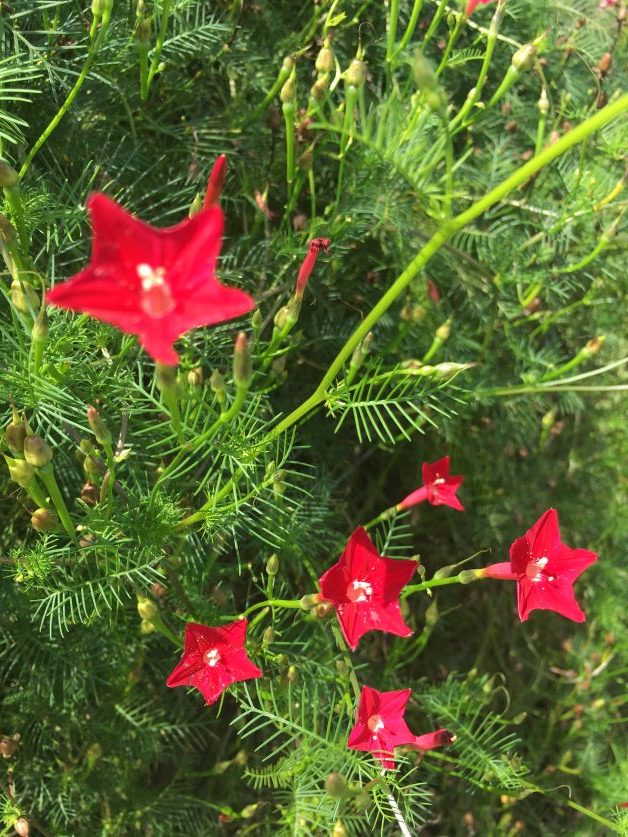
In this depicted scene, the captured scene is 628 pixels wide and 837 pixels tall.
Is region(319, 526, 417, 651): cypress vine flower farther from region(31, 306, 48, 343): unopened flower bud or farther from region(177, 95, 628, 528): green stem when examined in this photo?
region(31, 306, 48, 343): unopened flower bud

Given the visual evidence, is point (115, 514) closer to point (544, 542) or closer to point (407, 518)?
point (544, 542)

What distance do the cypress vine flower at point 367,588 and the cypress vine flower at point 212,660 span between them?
0.13m

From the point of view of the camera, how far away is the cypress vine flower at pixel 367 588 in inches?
36.6

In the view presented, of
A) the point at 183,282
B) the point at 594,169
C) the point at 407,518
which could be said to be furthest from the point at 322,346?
the point at 183,282

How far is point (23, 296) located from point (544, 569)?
708 millimetres

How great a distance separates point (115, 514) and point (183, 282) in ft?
1.28

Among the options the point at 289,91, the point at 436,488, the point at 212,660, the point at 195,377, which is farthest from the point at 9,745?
the point at 289,91

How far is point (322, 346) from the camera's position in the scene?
54.4 inches

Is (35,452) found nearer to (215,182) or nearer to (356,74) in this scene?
(215,182)

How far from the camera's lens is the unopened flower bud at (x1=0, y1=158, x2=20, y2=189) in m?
0.82

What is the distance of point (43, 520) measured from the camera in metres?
0.86

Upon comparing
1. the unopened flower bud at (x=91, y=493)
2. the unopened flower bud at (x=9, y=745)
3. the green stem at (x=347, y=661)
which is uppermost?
the unopened flower bud at (x=91, y=493)

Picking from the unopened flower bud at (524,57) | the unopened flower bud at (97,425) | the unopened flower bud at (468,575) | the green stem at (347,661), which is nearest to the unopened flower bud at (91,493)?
the unopened flower bud at (97,425)

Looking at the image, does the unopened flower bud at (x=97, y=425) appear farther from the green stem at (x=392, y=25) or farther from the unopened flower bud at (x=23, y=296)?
the green stem at (x=392, y=25)
